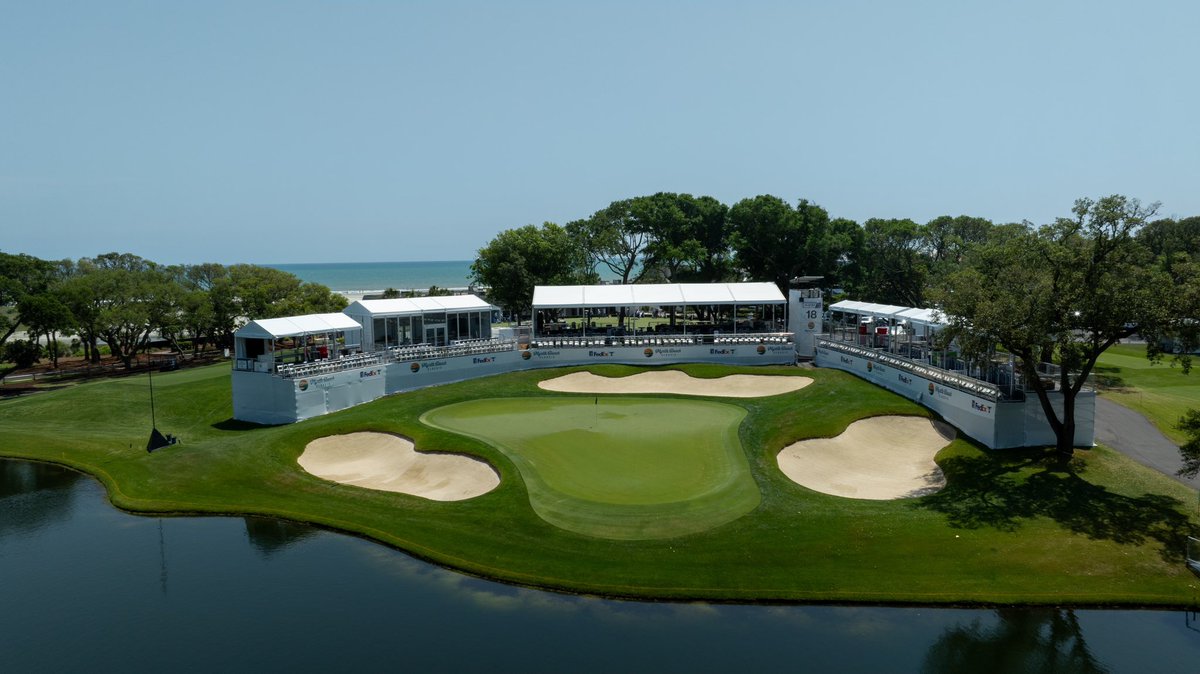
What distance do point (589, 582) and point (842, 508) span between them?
1064 centimetres

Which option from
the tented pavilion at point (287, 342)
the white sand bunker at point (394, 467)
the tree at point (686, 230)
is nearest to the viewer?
the white sand bunker at point (394, 467)

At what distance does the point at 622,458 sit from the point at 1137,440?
80.9ft

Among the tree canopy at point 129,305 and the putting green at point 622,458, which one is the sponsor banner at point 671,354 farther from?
the tree canopy at point 129,305

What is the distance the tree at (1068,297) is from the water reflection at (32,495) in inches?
1522

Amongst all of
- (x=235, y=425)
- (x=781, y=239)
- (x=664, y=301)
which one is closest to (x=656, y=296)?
(x=664, y=301)

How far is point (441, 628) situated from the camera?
19.3 meters

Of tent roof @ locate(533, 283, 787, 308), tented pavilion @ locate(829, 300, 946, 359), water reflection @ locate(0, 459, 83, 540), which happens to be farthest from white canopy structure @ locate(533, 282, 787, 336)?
water reflection @ locate(0, 459, 83, 540)

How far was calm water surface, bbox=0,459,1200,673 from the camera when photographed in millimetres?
17734

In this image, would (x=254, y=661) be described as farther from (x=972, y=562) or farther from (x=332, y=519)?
(x=972, y=562)

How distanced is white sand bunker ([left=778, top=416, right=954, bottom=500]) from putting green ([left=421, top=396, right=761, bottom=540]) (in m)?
3.09

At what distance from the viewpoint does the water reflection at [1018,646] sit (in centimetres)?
1748

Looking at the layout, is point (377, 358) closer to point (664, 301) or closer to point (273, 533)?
point (273, 533)

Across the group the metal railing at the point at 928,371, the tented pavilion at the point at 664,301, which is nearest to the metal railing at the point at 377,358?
the tented pavilion at the point at 664,301

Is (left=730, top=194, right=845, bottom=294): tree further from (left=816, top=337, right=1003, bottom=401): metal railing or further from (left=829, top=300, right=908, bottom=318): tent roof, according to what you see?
(left=816, top=337, right=1003, bottom=401): metal railing
